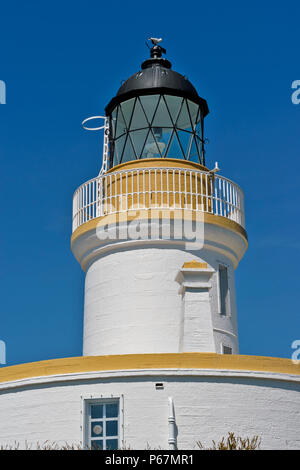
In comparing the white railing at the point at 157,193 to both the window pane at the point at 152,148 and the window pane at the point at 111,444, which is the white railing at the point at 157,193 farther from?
the window pane at the point at 111,444

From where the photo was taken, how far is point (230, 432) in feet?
47.5

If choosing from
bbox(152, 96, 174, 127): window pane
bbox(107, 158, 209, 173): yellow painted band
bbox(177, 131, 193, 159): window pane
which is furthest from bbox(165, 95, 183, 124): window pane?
bbox(107, 158, 209, 173): yellow painted band

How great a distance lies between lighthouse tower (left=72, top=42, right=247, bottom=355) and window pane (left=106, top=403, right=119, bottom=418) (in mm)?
2317

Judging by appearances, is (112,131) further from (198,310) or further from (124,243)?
(198,310)

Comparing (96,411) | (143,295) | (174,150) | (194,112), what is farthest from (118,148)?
(96,411)

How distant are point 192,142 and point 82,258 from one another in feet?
13.2

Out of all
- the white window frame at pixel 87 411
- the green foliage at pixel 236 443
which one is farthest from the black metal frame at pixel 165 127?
the green foliage at pixel 236 443

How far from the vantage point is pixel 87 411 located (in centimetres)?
1479

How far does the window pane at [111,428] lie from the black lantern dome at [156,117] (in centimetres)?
734

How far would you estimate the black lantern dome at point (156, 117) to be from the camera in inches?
780

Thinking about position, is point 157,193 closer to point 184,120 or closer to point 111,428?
point 184,120

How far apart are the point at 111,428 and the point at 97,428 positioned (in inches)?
10.4

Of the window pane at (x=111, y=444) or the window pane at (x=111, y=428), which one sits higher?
the window pane at (x=111, y=428)

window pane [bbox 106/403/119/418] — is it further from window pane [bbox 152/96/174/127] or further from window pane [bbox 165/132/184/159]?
window pane [bbox 152/96/174/127]
